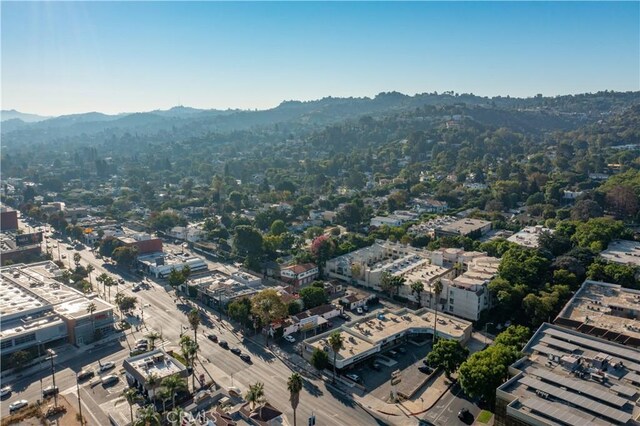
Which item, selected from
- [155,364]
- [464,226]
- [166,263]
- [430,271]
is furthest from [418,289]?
[166,263]

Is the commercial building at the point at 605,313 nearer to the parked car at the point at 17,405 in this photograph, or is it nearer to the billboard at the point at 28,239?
the parked car at the point at 17,405

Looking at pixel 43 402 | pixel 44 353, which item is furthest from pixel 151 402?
pixel 44 353

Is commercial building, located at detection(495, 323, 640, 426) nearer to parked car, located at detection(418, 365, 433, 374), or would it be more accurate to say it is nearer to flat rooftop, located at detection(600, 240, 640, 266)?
parked car, located at detection(418, 365, 433, 374)

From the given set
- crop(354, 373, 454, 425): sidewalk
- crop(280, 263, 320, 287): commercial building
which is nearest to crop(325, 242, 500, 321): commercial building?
crop(280, 263, 320, 287): commercial building

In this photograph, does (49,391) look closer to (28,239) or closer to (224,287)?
(224,287)

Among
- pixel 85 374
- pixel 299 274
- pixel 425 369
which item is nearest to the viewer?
pixel 85 374

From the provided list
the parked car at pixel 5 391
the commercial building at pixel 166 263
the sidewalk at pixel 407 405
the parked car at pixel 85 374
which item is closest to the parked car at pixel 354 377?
the sidewalk at pixel 407 405
